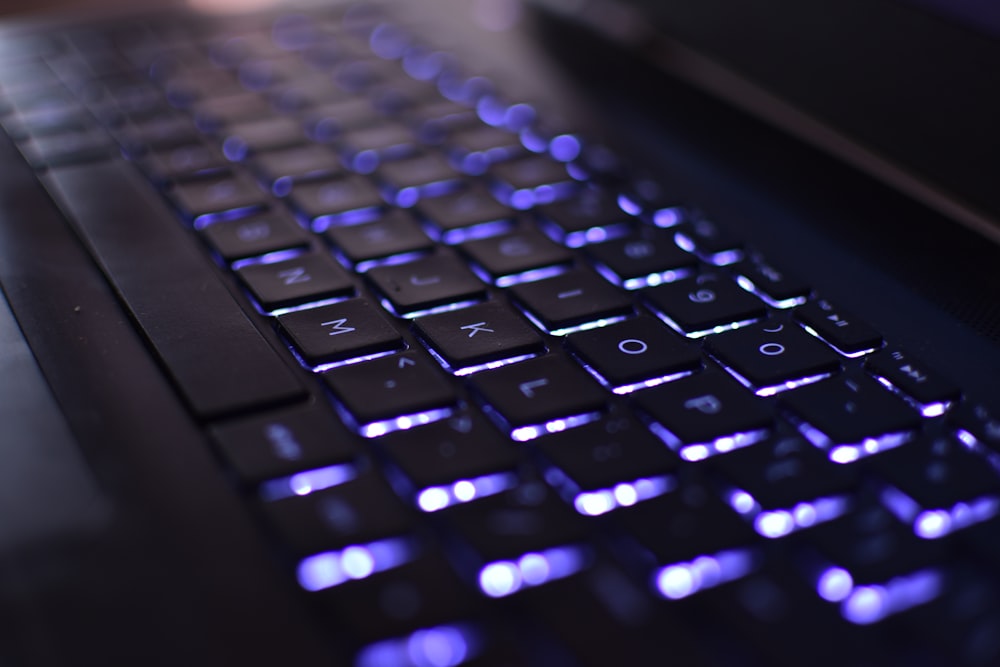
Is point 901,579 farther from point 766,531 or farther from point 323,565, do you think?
point 323,565

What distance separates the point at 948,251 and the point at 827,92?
4.7 inches

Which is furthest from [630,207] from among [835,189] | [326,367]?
[326,367]

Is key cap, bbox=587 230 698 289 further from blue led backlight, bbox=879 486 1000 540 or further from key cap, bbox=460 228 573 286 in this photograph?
blue led backlight, bbox=879 486 1000 540

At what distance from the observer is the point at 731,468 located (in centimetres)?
32

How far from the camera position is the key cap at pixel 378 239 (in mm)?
468

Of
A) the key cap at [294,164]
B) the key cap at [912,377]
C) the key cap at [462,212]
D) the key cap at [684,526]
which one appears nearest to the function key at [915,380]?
the key cap at [912,377]

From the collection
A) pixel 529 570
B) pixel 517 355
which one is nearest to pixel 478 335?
pixel 517 355

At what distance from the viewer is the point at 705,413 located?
35cm

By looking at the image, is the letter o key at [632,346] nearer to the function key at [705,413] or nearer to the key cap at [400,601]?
the function key at [705,413]

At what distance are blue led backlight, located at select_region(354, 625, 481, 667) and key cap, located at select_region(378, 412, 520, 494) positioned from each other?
56 mm

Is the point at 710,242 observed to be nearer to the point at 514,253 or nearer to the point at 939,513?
the point at 514,253

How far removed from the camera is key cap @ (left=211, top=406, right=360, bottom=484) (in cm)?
32

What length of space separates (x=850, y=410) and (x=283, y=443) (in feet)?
0.64

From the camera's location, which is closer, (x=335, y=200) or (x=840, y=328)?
(x=840, y=328)
